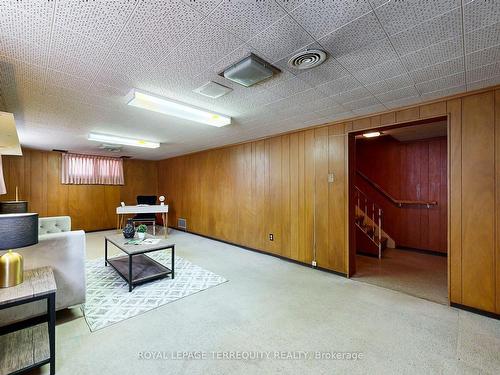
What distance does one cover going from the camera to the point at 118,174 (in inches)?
297

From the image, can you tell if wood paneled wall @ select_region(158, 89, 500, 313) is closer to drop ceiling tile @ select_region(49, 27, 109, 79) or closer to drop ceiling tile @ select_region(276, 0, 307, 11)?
drop ceiling tile @ select_region(276, 0, 307, 11)

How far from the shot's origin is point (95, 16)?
140 centimetres

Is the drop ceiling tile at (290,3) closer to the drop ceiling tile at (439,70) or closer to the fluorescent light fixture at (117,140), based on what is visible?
the drop ceiling tile at (439,70)

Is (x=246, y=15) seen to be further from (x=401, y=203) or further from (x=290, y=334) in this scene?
(x=401, y=203)

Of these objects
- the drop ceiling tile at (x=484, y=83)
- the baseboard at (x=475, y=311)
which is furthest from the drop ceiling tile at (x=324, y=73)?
the baseboard at (x=475, y=311)

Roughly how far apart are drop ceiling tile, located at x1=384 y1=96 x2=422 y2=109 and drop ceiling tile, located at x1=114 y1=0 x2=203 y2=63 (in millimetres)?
2467

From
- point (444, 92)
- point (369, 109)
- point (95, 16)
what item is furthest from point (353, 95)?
Answer: point (95, 16)

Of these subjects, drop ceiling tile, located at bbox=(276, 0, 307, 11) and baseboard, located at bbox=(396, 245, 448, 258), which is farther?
baseboard, located at bbox=(396, 245, 448, 258)

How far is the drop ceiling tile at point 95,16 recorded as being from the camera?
131cm

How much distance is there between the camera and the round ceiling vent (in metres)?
1.80

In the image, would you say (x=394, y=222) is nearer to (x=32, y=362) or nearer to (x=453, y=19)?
(x=453, y=19)

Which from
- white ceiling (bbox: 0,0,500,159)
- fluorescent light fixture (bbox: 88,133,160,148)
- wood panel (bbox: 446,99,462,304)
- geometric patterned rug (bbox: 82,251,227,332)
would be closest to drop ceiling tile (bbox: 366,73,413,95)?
white ceiling (bbox: 0,0,500,159)

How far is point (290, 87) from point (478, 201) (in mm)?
2323

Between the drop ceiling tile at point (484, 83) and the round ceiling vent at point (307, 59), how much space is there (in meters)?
1.65
